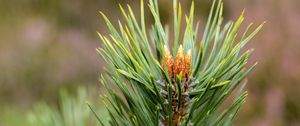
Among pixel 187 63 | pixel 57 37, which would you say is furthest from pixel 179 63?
pixel 57 37

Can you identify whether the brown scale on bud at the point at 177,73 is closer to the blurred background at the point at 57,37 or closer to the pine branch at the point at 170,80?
the pine branch at the point at 170,80

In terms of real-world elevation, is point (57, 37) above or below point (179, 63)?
above

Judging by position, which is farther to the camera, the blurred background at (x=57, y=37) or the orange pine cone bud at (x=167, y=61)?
the blurred background at (x=57, y=37)

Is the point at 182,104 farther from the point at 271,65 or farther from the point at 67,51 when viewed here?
the point at 67,51

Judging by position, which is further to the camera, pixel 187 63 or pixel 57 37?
pixel 57 37

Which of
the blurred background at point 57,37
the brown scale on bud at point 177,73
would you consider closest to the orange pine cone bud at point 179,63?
the brown scale on bud at point 177,73

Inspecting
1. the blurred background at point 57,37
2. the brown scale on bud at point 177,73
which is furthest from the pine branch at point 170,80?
the blurred background at point 57,37

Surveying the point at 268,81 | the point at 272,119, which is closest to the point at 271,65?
the point at 268,81

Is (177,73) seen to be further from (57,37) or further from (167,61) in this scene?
(57,37)

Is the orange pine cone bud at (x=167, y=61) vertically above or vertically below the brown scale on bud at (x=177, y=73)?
above

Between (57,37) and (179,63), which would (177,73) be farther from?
(57,37)

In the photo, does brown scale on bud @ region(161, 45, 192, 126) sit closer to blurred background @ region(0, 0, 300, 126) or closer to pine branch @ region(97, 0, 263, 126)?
pine branch @ region(97, 0, 263, 126)
